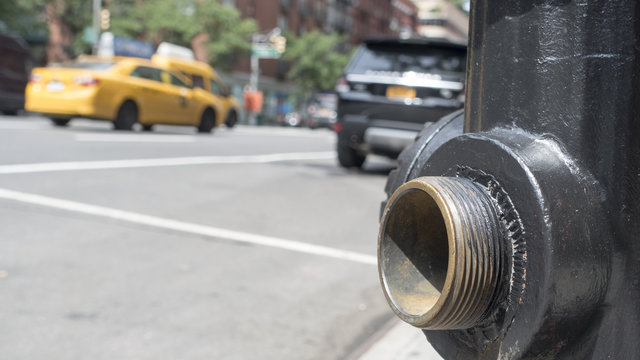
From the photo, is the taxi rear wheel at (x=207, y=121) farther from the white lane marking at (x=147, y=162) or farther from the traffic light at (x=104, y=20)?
the traffic light at (x=104, y=20)

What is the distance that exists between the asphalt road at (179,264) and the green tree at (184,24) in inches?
1304

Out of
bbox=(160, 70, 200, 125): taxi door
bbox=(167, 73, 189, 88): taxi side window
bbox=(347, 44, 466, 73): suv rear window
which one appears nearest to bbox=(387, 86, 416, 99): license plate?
bbox=(347, 44, 466, 73): suv rear window

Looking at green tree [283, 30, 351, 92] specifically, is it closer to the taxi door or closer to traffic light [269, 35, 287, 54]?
traffic light [269, 35, 287, 54]

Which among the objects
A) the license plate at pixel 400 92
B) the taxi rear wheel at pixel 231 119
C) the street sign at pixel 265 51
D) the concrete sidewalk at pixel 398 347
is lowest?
the taxi rear wheel at pixel 231 119

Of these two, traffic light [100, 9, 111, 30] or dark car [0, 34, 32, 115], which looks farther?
traffic light [100, 9, 111, 30]

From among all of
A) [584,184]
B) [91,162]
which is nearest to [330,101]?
[91,162]

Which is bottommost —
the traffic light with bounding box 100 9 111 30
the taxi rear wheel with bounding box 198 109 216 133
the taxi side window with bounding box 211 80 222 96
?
the taxi rear wheel with bounding box 198 109 216 133

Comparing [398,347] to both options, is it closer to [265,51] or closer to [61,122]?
[61,122]

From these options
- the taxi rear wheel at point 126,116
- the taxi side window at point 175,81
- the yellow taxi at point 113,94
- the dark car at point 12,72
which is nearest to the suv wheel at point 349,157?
the yellow taxi at point 113,94

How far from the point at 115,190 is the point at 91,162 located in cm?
201

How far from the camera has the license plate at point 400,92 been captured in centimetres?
834

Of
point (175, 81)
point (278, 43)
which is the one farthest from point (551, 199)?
point (278, 43)

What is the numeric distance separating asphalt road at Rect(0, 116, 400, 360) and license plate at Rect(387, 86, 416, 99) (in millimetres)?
1309

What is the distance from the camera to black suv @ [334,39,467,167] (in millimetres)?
8234
